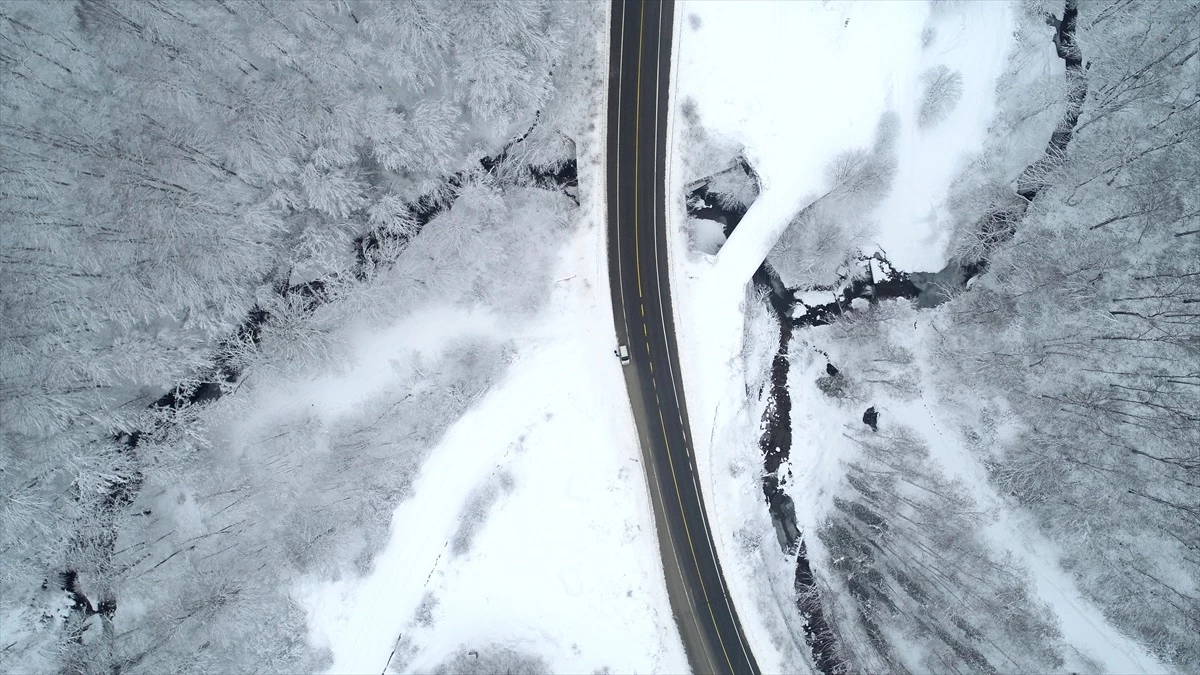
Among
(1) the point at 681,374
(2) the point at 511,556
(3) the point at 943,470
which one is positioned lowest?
(2) the point at 511,556

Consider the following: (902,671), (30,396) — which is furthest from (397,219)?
(902,671)

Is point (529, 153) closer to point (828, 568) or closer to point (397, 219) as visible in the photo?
point (397, 219)

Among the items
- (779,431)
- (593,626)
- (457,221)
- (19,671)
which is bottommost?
(19,671)

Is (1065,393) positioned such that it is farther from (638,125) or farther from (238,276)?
(238,276)

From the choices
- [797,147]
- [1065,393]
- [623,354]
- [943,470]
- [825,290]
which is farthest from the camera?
[825,290]

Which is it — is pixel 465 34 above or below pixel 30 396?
above

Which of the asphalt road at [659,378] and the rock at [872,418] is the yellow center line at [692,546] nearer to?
the asphalt road at [659,378]

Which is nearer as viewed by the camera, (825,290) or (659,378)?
(659,378)

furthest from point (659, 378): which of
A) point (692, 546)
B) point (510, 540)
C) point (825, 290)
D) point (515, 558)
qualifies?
point (515, 558)
